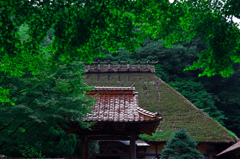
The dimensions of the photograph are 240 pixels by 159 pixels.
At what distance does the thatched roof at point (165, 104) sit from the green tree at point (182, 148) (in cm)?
383

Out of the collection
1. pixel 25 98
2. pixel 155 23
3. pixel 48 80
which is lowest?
pixel 25 98

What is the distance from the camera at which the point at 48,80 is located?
6.59 meters

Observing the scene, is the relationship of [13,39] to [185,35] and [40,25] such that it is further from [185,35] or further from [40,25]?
[185,35]

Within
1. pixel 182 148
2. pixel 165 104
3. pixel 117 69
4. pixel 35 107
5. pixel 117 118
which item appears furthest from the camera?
pixel 117 69

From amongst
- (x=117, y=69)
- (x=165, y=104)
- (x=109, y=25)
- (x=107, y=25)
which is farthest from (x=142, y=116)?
Answer: (x=117, y=69)

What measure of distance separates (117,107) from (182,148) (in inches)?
146

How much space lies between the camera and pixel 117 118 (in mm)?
6824

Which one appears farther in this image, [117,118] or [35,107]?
[117,118]

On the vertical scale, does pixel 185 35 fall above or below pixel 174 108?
below

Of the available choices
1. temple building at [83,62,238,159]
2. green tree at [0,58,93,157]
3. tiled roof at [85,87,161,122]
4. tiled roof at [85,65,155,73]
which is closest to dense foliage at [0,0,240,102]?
green tree at [0,58,93,157]

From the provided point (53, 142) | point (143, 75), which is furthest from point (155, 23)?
A: point (143, 75)

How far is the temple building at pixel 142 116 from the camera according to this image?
7.16m

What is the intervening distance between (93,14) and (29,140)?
4309 millimetres

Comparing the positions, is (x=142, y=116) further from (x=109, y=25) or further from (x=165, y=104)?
(x=165, y=104)
